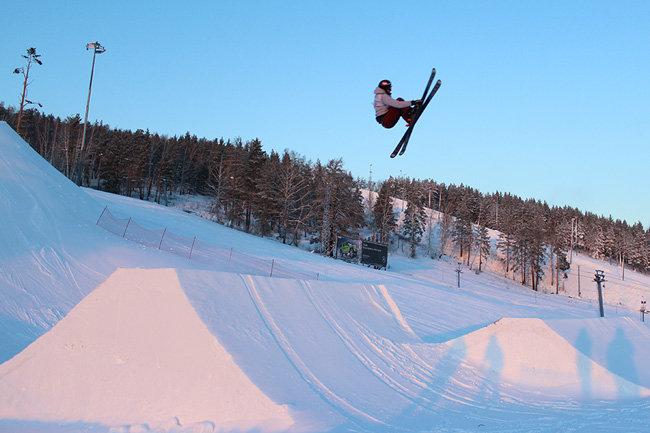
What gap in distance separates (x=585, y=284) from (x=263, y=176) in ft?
160

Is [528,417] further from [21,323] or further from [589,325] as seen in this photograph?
[21,323]

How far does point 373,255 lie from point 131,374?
31.2m

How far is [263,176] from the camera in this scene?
4566 cm

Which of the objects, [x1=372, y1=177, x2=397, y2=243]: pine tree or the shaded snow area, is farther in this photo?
[x1=372, y1=177, x2=397, y2=243]: pine tree

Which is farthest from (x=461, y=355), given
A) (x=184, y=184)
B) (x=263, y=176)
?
(x=184, y=184)

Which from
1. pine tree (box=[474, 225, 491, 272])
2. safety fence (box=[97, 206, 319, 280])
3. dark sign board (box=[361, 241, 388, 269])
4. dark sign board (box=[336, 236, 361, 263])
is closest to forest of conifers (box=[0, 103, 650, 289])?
Result: pine tree (box=[474, 225, 491, 272])

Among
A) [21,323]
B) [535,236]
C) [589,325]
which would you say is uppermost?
[535,236]

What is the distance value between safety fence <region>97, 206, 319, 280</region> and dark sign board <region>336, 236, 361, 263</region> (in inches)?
674

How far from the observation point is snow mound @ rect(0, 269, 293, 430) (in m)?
5.93

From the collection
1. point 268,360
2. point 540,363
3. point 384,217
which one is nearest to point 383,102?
point 268,360

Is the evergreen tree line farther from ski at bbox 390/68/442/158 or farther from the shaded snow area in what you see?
ski at bbox 390/68/442/158

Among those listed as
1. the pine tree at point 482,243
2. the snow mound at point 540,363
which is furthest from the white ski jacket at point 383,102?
the pine tree at point 482,243

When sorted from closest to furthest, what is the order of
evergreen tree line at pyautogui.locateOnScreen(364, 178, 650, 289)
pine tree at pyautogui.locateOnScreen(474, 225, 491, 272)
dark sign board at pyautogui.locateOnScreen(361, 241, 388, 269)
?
dark sign board at pyautogui.locateOnScreen(361, 241, 388, 269) < evergreen tree line at pyautogui.locateOnScreen(364, 178, 650, 289) < pine tree at pyautogui.locateOnScreen(474, 225, 491, 272)

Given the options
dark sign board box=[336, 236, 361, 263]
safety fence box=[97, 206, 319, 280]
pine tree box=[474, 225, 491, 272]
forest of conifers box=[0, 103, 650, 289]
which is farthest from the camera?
pine tree box=[474, 225, 491, 272]
